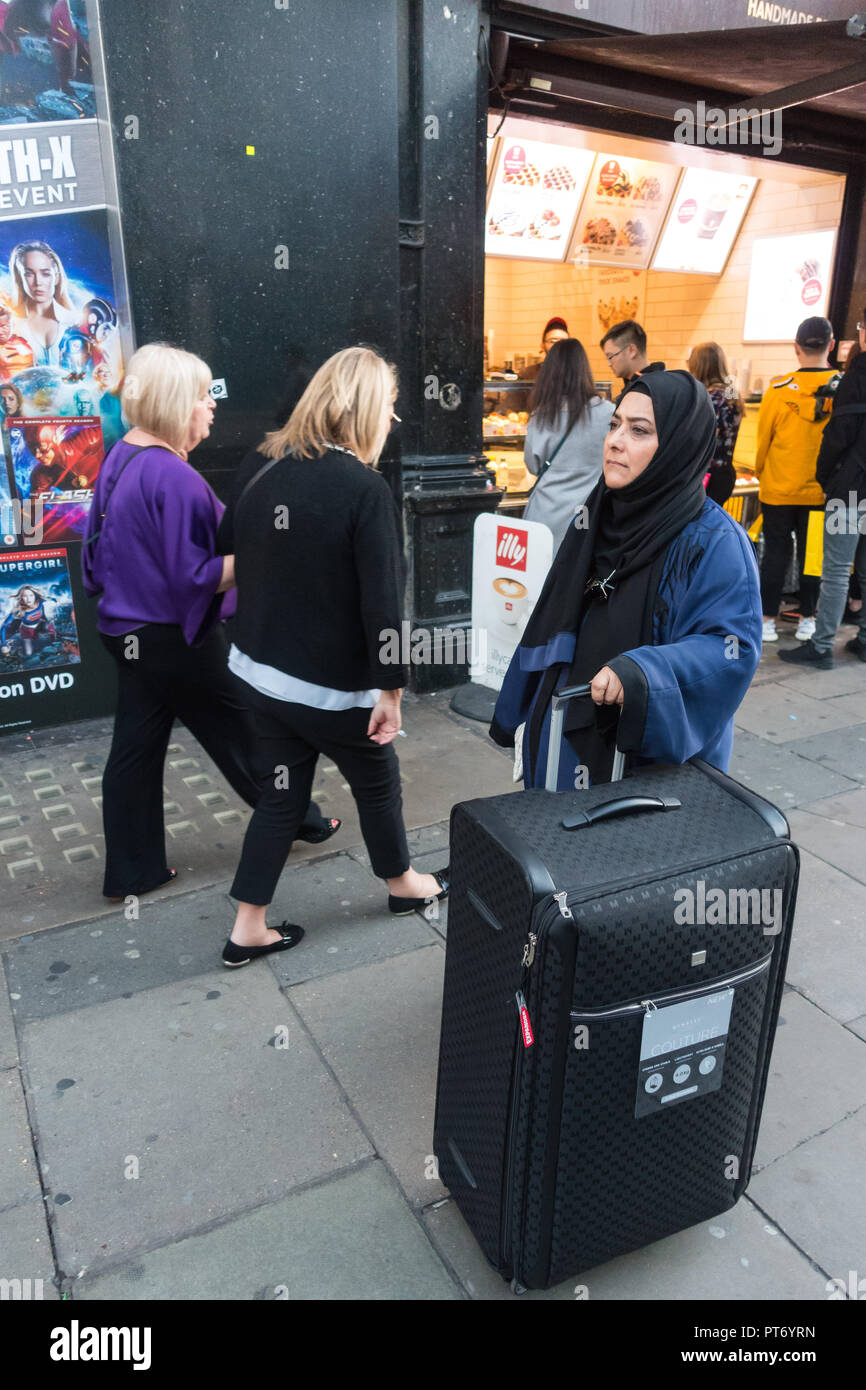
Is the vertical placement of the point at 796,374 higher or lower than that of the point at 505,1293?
higher

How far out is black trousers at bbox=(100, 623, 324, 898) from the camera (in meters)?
3.21

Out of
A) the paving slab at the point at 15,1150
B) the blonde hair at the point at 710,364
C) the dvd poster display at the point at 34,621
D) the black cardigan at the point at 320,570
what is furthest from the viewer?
the blonde hair at the point at 710,364

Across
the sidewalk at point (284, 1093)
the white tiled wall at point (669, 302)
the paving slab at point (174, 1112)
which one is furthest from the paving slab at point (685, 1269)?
the white tiled wall at point (669, 302)

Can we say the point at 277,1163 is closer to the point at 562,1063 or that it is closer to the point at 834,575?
the point at 562,1063

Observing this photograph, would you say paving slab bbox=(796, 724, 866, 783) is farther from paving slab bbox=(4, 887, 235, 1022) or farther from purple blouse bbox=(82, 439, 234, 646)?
purple blouse bbox=(82, 439, 234, 646)

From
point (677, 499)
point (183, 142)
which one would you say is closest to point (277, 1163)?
point (677, 499)

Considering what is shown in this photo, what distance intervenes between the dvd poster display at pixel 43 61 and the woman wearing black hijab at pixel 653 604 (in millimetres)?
3413

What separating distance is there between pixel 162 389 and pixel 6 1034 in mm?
2011

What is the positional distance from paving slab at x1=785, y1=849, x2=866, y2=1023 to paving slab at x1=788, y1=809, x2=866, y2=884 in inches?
2.6

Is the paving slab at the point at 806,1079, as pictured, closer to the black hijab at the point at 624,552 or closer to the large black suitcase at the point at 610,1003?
Result: the large black suitcase at the point at 610,1003

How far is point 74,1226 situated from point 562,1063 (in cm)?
126

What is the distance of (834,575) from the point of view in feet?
20.0

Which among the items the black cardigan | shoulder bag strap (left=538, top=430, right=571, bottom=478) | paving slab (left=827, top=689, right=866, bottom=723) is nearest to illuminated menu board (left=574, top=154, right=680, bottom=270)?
shoulder bag strap (left=538, top=430, right=571, bottom=478)

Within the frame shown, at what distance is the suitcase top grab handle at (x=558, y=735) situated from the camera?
2154mm
